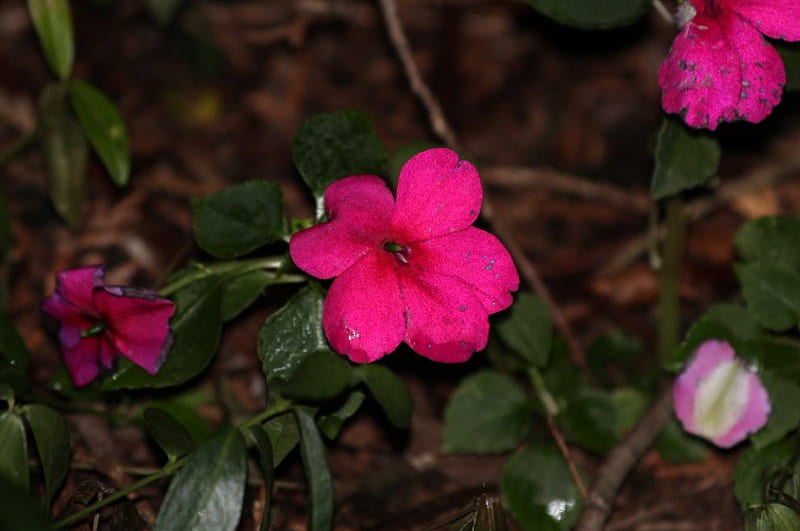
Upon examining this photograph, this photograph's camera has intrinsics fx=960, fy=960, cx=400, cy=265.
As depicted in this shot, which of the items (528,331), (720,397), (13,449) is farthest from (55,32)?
(720,397)

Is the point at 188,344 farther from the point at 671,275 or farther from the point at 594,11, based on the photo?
the point at 671,275

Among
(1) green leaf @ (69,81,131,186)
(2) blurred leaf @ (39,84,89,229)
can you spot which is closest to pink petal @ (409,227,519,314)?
(1) green leaf @ (69,81,131,186)

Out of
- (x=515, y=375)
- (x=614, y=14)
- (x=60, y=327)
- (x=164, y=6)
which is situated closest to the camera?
(x=614, y=14)

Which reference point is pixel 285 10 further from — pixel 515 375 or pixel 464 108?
pixel 515 375

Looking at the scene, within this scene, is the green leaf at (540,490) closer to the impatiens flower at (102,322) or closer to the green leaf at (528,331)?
the green leaf at (528,331)

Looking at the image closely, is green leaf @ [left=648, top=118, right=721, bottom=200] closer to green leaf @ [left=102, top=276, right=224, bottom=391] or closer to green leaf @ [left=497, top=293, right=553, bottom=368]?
green leaf @ [left=497, top=293, right=553, bottom=368]

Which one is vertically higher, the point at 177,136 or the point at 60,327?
the point at 60,327

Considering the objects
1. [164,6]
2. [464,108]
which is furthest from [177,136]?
[464,108]

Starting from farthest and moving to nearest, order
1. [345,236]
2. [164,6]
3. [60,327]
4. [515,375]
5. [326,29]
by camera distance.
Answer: [326,29] → [164,6] → [515,375] → [60,327] → [345,236]
